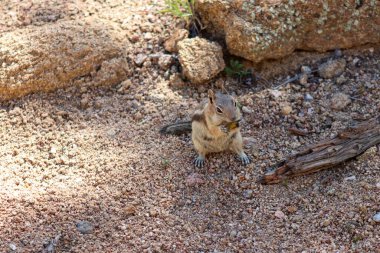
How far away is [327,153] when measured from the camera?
4781 millimetres

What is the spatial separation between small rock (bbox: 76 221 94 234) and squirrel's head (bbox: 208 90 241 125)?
1.35 m

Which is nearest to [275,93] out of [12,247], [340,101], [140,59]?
[340,101]

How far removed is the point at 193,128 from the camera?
16.6 feet

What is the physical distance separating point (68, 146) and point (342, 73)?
2.77 meters

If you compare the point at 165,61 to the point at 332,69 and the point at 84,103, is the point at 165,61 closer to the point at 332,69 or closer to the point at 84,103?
the point at 84,103

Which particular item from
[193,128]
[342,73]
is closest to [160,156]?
[193,128]

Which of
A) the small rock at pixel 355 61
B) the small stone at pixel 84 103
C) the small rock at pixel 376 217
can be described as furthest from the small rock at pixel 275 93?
the small stone at pixel 84 103

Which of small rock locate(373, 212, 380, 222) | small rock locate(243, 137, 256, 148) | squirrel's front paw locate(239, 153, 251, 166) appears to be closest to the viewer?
small rock locate(373, 212, 380, 222)

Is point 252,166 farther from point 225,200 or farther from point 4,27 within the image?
point 4,27

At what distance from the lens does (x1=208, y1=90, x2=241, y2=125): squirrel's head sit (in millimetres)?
4820

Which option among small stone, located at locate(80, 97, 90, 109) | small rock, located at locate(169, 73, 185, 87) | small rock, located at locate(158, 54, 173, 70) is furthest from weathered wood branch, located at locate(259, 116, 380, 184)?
small stone, located at locate(80, 97, 90, 109)

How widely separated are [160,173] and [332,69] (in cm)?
206

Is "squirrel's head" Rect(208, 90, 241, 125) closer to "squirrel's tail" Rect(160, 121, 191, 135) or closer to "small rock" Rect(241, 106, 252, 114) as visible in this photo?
"squirrel's tail" Rect(160, 121, 191, 135)

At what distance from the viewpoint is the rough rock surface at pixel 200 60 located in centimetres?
558
